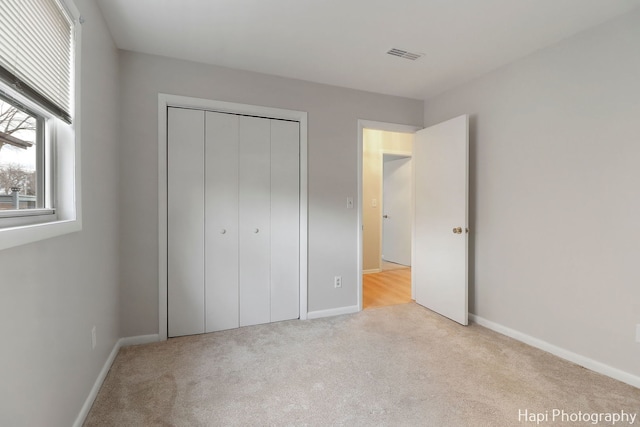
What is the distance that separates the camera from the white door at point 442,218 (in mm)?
2867

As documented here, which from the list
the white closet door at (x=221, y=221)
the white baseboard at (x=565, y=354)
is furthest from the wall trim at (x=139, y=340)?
the white baseboard at (x=565, y=354)

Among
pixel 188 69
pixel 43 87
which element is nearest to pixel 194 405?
pixel 43 87

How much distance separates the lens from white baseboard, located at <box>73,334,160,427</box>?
1.56 meters

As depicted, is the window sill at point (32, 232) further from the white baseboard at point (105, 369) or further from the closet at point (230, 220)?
the closet at point (230, 220)

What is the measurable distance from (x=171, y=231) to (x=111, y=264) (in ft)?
1.64

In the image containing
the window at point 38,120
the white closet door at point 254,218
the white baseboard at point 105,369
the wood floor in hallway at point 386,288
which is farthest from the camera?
the wood floor in hallway at point 386,288

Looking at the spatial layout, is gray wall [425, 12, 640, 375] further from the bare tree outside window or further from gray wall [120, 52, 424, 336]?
the bare tree outside window

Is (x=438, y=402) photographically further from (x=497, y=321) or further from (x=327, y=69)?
(x=327, y=69)

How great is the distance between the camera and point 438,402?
68.2 inches

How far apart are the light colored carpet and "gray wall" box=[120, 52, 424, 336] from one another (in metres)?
0.49

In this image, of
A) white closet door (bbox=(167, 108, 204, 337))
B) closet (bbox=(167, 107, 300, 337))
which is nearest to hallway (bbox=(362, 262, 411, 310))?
closet (bbox=(167, 107, 300, 337))

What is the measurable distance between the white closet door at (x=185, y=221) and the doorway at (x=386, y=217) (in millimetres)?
1626

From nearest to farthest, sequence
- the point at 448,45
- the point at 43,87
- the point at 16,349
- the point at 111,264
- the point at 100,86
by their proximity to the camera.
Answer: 1. the point at 16,349
2. the point at 43,87
3. the point at 100,86
4. the point at 111,264
5. the point at 448,45

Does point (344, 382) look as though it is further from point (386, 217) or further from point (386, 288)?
point (386, 217)
